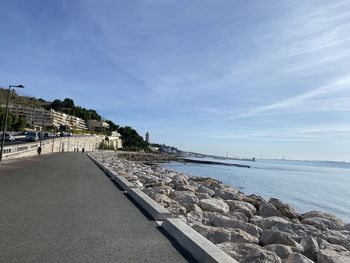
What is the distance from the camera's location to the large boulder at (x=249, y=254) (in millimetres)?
6109

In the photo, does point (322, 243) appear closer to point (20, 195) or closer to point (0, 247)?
point (0, 247)

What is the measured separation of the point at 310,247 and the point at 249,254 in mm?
2564

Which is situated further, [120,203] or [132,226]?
[120,203]

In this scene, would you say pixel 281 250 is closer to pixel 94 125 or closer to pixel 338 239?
pixel 338 239

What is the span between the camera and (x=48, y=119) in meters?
151

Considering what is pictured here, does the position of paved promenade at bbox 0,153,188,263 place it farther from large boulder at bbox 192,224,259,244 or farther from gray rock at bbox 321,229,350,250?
gray rock at bbox 321,229,350,250

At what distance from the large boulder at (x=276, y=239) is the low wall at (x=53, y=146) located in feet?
88.2

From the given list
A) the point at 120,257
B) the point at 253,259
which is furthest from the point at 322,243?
the point at 120,257

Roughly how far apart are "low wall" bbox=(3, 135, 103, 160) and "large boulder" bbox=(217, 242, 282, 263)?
27.8 meters

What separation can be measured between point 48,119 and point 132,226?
15095 centimetres

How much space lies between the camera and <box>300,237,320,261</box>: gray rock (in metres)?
8.12

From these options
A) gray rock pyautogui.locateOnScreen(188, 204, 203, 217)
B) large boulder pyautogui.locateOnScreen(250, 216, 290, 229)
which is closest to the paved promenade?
gray rock pyautogui.locateOnScreen(188, 204, 203, 217)

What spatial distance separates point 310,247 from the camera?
8.32 m

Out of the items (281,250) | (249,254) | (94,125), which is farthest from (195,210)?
(94,125)
